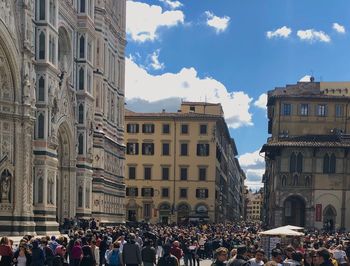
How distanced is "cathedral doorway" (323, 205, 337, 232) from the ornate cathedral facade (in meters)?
23.4

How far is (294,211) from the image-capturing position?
73.0m

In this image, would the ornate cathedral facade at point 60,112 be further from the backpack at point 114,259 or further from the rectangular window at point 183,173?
the rectangular window at point 183,173

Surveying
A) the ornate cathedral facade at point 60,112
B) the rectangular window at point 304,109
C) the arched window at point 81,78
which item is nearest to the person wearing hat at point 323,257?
the ornate cathedral facade at point 60,112

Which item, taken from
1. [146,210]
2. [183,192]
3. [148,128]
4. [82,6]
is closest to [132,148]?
[148,128]

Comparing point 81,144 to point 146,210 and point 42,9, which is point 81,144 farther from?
point 146,210

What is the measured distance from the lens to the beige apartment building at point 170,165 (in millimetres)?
91750

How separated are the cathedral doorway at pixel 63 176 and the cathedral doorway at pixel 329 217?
34.4m

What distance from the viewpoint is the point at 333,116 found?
75.3 metres

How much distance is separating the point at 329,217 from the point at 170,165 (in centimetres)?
2860

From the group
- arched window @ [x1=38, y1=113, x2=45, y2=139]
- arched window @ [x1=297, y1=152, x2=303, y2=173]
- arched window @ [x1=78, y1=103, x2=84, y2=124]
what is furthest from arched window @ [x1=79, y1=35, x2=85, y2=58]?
arched window @ [x1=297, y1=152, x2=303, y2=173]

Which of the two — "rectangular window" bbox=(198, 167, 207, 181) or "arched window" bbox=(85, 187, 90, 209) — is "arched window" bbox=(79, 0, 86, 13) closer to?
"arched window" bbox=(85, 187, 90, 209)

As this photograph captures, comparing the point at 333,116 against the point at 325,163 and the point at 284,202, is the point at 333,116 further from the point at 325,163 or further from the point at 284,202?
the point at 284,202

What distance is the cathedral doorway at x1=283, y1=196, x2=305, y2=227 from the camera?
2847 inches

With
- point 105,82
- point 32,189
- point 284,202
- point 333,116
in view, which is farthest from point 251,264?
point 333,116
